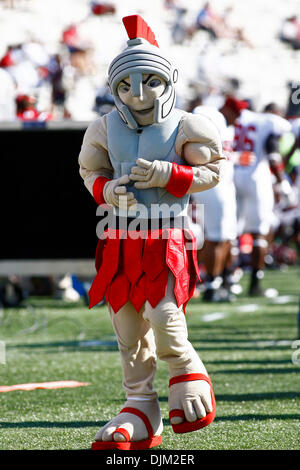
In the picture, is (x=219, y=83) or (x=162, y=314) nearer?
(x=162, y=314)

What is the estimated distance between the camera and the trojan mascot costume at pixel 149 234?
3254mm

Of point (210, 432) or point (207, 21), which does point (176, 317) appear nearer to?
point (210, 432)

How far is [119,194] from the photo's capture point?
3307 millimetres

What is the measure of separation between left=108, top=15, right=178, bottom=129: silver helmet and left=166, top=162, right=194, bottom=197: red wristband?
0.19 m

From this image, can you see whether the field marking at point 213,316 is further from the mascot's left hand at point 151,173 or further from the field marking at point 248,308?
the mascot's left hand at point 151,173

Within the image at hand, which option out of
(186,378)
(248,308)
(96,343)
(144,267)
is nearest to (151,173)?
(144,267)

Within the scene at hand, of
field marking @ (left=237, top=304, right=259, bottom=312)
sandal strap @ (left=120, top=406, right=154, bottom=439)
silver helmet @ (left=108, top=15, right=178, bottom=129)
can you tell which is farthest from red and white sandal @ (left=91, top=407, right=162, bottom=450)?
field marking @ (left=237, top=304, right=259, bottom=312)

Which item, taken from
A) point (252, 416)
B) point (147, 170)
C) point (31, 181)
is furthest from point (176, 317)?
point (31, 181)

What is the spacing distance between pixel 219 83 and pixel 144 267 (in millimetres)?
7062

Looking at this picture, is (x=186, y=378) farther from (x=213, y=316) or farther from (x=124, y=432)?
(x=213, y=316)

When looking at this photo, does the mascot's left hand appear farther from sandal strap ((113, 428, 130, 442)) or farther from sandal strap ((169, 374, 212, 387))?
sandal strap ((113, 428, 130, 442))

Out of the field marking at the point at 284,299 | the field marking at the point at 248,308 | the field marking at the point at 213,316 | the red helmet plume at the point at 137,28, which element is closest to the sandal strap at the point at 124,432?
the red helmet plume at the point at 137,28

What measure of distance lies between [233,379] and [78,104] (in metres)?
13.7

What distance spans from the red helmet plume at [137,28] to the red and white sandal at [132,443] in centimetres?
131
